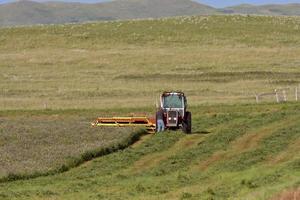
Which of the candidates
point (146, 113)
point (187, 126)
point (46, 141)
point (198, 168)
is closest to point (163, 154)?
point (198, 168)

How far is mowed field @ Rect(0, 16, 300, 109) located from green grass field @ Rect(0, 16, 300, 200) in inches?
6.5

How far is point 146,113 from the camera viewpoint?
2130 inches

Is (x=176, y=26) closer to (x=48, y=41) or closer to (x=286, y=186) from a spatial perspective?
(x=48, y=41)

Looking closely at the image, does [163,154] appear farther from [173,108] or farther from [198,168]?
[173,108]

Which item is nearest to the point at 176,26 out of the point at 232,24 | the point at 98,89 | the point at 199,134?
the point at 232,24

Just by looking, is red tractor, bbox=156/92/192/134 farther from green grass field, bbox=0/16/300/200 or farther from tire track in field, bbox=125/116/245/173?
tire track in field, bbox=125/116/245/173

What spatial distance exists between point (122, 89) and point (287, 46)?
47.4 meters

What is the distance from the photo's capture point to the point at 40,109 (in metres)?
58.3

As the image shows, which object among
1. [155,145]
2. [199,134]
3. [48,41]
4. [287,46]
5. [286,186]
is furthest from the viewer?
[48,41]

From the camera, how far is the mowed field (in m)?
70.8

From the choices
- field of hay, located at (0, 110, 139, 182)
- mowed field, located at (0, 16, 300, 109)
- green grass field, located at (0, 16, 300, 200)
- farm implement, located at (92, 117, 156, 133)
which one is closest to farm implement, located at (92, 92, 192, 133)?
farm implement, located at (92, 117, 156, 133)

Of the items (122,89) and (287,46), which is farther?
(287,46)

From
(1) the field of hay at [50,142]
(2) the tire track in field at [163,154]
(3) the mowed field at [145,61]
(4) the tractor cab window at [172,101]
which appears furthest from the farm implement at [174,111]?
(3) the mowed field at [145,61]

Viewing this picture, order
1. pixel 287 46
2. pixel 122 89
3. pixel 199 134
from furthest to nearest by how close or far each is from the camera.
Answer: pixel 287 46, pixel 122 89, pixel 199 134
